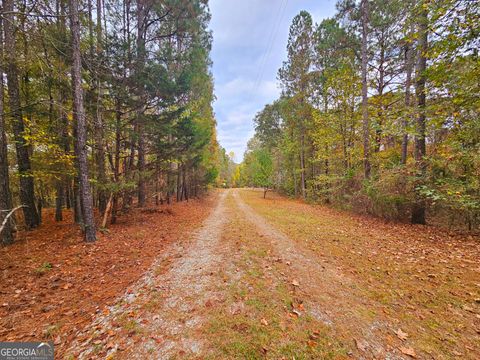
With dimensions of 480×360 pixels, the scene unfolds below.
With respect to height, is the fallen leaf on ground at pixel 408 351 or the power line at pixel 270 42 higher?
the power line at pixel 270 42

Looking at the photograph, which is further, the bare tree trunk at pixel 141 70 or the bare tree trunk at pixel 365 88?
the bare tree trunk at pixel 365 88

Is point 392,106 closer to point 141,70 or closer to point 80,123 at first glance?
point 141,70

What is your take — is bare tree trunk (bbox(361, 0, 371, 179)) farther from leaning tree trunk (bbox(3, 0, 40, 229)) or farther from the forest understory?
leaning tree trunk (bbox(3, 0, 40, 229))

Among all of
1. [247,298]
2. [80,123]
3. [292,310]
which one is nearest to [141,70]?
[80,123]

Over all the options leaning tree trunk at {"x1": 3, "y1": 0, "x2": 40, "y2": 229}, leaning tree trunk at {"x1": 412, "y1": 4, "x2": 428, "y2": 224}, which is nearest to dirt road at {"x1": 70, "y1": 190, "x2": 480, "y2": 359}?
leaning tree trunk at {"x1": 412, "y1": 4, "x2": 428, "y2": 224}

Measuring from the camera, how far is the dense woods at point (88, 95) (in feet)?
17.5

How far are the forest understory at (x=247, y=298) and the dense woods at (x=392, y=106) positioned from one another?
91.0 inches

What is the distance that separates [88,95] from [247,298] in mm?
8942

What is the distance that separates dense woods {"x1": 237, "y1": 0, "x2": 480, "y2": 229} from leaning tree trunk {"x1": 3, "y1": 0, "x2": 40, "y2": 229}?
1203 centimetres

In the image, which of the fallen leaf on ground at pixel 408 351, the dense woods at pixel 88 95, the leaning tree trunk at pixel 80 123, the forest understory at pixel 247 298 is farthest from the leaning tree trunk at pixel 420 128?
the leaning tree trunk at pixel 80 123

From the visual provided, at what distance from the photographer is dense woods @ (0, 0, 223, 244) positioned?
5332 mm

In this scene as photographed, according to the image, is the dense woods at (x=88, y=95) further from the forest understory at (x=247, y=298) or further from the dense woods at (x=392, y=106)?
the dense woods at (x=392, y=106)

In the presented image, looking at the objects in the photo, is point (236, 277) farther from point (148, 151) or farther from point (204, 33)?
point (204, 33)

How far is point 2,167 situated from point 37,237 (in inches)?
99.4
